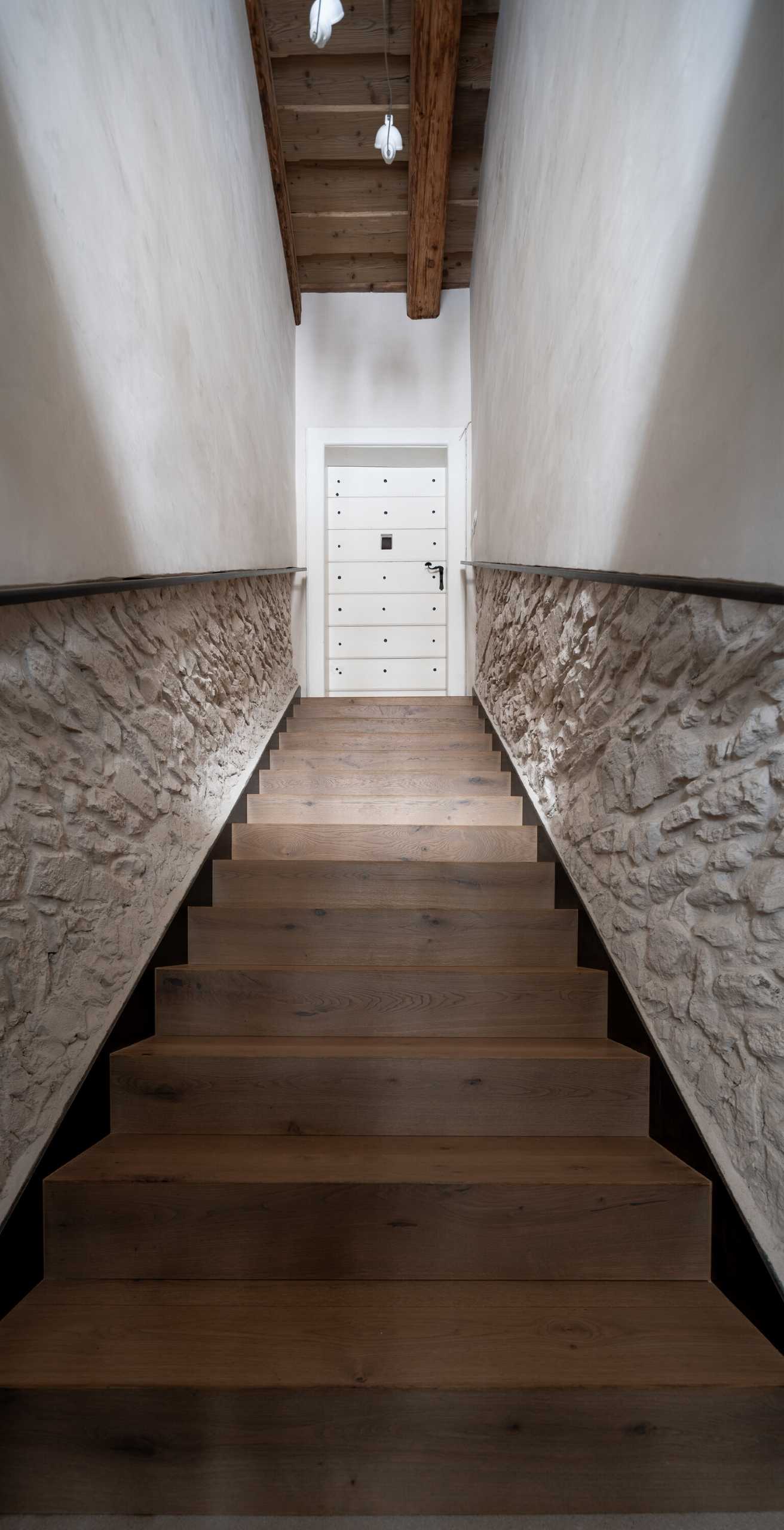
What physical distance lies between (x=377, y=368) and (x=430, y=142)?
131 centimetres

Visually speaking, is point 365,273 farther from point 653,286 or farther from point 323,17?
point 653,286

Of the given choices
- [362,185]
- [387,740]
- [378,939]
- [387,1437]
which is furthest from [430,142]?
[387,1437]

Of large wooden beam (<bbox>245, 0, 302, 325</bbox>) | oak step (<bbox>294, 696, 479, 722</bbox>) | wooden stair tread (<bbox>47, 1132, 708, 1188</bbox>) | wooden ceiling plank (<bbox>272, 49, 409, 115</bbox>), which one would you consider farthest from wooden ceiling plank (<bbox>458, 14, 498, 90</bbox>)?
wooden stair tread (<bbox>47, 1132, 708, 1188</bbox>)

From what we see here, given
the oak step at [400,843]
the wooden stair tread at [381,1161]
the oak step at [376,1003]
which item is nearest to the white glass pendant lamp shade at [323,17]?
the oak step at [400,843]

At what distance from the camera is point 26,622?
4.81 feet

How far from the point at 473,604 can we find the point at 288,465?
137 cm

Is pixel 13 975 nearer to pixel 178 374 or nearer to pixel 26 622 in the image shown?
pixel 26 622

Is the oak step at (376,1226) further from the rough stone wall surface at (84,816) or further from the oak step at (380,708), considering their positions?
the oak step at (380,708)

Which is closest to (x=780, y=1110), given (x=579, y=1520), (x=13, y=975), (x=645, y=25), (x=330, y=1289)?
(x=579, y=1520)

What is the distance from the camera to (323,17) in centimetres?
271

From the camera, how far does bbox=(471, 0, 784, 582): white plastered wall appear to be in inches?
51.9

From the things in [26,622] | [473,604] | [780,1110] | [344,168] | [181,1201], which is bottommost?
[181,1201]

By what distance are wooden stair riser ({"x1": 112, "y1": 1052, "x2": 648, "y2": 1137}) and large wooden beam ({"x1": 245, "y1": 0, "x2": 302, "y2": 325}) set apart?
4.25 meters

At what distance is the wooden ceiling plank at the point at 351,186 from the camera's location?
14.7 ft
